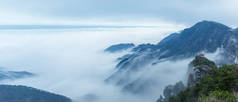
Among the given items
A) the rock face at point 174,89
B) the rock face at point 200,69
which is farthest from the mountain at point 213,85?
the rock face at point 174,89

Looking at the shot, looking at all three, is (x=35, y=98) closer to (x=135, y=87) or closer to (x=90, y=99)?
(x=90, y=99)

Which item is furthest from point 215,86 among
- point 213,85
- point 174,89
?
point 174,89

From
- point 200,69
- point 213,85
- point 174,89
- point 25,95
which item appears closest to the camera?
point 213,85

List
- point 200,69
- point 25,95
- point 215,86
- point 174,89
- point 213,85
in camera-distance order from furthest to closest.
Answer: point 25,95, point 174,89, point 200,69, point 213,85, point 215,86

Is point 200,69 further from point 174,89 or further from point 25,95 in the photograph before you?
point 25,95

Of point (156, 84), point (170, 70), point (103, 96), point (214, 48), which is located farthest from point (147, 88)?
point (214, 48)

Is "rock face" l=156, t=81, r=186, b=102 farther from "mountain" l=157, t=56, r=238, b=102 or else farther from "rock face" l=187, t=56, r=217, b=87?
"mountain" l=157, t=56, r=238, b=102

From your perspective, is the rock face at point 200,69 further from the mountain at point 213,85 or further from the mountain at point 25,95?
the mountain at point 25,95

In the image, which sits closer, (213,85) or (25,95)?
(213,85)
